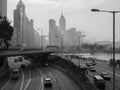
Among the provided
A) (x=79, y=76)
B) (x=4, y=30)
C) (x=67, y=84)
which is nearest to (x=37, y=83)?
(x=67, y=84)

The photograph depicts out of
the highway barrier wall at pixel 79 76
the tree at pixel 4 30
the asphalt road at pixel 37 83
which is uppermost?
the tree at pixel 4 30

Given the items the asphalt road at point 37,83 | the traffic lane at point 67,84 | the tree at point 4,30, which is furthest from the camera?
the tree at point 4,30

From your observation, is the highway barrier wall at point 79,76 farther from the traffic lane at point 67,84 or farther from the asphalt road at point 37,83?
the asphalt road at point 37,83

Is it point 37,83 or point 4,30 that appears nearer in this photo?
point 37,83

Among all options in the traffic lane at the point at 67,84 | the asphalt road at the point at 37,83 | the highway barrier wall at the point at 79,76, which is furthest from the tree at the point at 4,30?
the traffic lane at the point at 67,84

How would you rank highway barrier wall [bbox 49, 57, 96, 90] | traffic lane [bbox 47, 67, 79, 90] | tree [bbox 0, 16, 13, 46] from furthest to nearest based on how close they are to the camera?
tree [bbox 0, 16, 13, 46], traffic lane [bbox 47, 67, 79, 90], highway barrier wall [bbox 49, 57, 96, 90]

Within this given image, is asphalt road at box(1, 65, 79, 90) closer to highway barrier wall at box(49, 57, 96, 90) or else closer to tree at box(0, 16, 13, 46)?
highway barrier wall at box(49, 57, 96, 90)

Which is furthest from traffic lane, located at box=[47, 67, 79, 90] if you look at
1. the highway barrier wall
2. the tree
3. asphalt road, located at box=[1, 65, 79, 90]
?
the tree

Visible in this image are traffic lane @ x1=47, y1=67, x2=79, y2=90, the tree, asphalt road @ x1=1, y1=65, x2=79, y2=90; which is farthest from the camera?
the tree

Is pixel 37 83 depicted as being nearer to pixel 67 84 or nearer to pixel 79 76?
pixel 67 84

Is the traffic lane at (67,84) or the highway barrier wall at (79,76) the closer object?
the highway barrier wall at (79,76)

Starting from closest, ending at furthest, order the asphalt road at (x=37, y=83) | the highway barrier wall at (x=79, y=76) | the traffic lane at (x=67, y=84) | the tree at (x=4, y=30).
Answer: the highway barrier wall at (x=79, y=76)
the traffic lane at (x=67, y=84)
the asphalt road at (x=37, y=83)
the tree at (x=4, y=30)

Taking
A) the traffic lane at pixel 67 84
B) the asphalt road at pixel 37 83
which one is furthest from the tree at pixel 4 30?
the traffic lane at pixel 67 84

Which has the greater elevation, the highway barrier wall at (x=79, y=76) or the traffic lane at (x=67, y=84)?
the highway barrier wall at (x=79, y=76)
